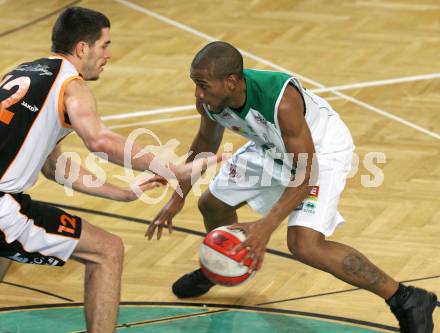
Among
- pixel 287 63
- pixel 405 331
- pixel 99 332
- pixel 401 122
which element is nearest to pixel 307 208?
pixel 405 331

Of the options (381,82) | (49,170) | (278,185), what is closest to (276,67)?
(381,82)

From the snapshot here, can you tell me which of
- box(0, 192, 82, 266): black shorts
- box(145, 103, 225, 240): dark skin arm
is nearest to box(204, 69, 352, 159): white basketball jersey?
box(145, 103, 225, 240): dark skin arm

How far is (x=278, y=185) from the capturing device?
267 inches

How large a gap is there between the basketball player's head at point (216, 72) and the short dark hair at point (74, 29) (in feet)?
1.78

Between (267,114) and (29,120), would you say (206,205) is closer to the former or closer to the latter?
(267,114)

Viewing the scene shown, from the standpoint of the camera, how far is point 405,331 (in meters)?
6.49

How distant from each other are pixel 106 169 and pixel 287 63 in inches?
119

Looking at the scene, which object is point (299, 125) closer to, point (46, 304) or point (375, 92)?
point (46, 304)

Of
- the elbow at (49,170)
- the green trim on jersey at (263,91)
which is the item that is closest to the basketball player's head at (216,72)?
the green trim on jersey at (263,91)

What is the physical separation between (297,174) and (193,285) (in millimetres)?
1249

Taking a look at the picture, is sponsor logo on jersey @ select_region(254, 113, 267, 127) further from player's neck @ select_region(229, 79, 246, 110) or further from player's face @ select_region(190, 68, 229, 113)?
player's face @ select_region(190, 68, 229, 113)

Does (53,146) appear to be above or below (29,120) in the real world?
below

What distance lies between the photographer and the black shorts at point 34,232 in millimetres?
5863

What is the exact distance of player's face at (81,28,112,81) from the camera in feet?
20.0
